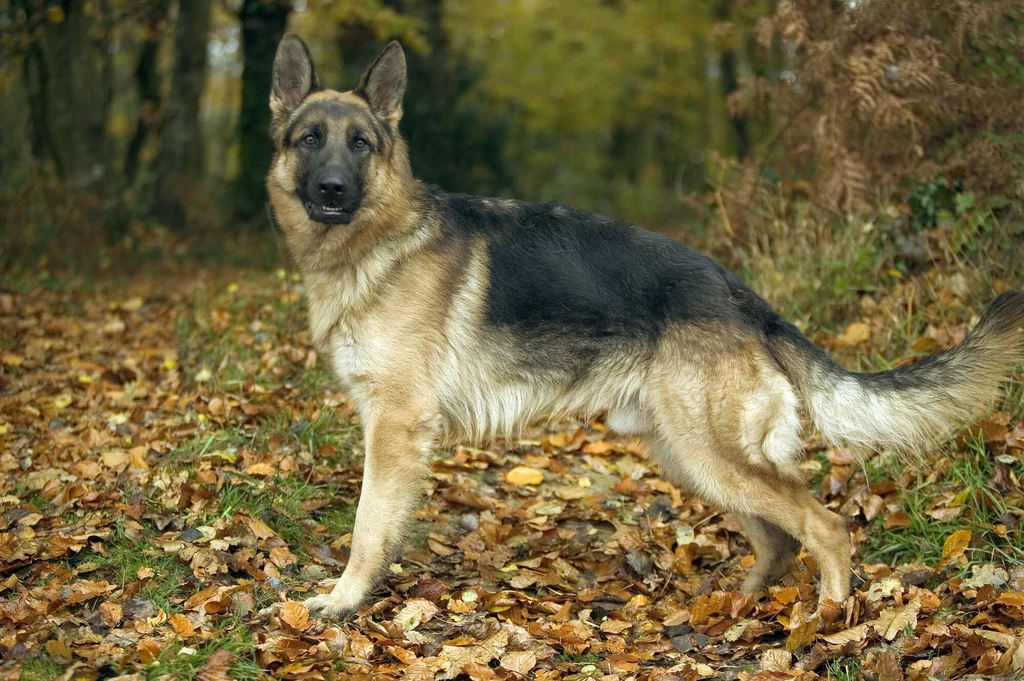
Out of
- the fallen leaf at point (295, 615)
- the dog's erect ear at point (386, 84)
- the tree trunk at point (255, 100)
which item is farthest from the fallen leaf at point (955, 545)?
the tree trunk at point (255, 100)

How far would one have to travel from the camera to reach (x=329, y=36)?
15.3 metres

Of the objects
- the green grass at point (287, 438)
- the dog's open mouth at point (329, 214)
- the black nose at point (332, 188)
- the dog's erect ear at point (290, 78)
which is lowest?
the green grass at point (287, 438)

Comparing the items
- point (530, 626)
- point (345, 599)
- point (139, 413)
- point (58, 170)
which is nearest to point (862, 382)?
point (530, 626)

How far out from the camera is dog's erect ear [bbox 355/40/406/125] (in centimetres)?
501

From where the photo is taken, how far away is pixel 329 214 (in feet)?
15.4

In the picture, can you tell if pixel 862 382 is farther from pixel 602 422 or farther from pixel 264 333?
pixel 264 333

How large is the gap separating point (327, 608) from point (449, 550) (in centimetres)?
102

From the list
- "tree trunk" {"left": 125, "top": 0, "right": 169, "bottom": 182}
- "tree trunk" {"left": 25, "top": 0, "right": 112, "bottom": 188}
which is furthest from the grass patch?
"tree trunk" {"left": 125, "top": 0, "right": 169, "bottom": 182}

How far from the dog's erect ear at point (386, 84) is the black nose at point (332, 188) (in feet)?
2.07

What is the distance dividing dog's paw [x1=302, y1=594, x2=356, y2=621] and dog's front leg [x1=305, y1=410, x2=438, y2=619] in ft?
0.29

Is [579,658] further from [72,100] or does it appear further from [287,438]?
[72,100]

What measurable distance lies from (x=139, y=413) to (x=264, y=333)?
1.59 m

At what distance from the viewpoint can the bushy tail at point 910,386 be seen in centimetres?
452

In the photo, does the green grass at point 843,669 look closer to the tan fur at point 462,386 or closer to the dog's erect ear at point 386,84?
the tan fur at point 462,386
